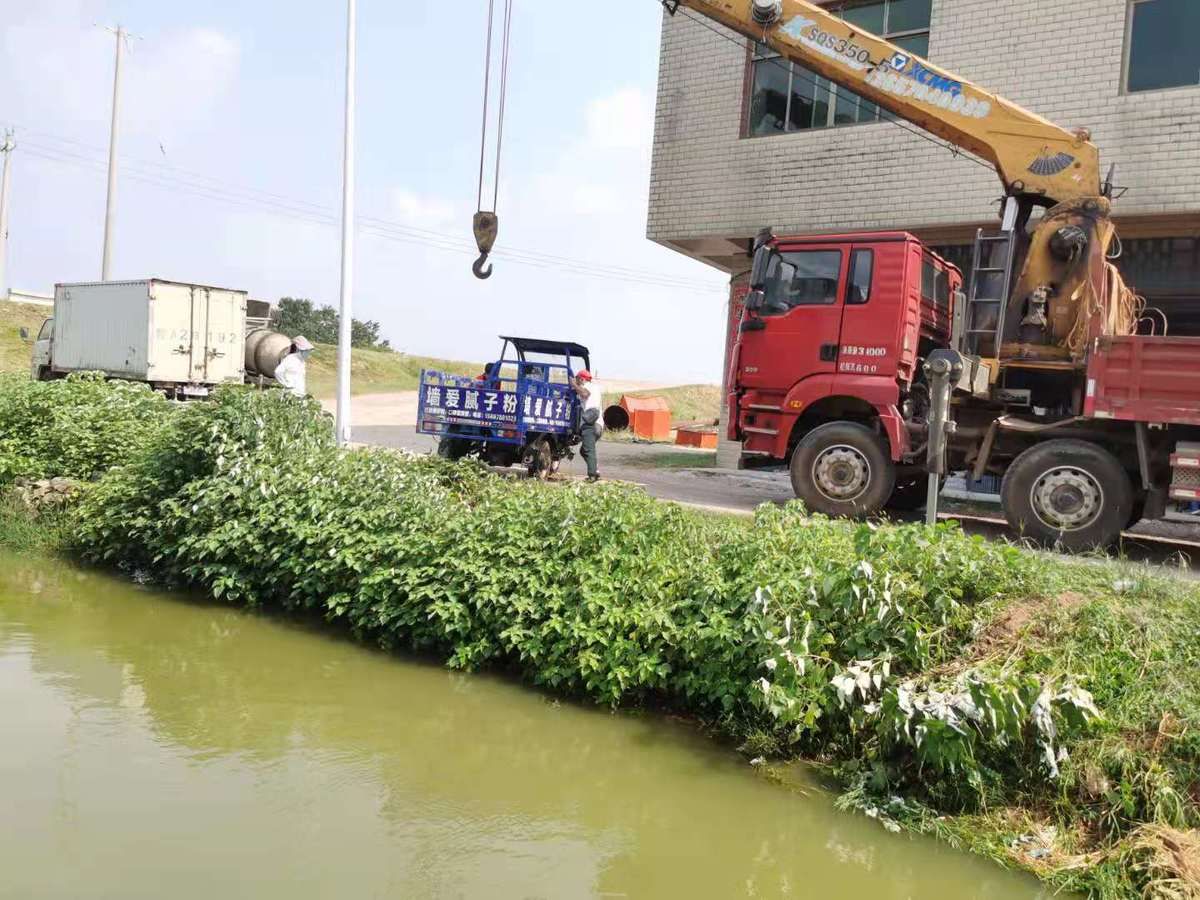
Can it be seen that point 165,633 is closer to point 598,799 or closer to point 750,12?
point 598,799

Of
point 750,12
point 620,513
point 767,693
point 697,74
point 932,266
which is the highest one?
point 697,74

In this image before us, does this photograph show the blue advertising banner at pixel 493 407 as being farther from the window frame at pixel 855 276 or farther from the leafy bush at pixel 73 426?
the window frame at pixel 855 276

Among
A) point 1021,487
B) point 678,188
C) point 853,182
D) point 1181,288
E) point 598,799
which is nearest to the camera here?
point 598,799

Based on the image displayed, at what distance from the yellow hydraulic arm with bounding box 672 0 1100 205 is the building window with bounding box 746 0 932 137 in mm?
3030

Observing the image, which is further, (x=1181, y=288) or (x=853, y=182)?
(x=853, y=182)

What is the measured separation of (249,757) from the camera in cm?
502

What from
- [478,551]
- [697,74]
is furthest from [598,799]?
[697,74]

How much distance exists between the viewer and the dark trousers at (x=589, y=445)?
12773mm

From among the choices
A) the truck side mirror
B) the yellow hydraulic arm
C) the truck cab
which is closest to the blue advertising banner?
the truck cab

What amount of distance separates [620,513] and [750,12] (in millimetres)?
7121

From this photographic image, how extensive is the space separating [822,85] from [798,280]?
630 cm

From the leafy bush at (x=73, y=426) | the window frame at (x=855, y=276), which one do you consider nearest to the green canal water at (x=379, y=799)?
the leafy bush at (x=73, y=426)

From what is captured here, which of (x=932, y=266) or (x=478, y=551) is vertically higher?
(x=932, y=266)

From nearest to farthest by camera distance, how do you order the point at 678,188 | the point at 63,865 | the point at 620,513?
the point at 63,865 < the point at 620,513 < the point at 678,188
